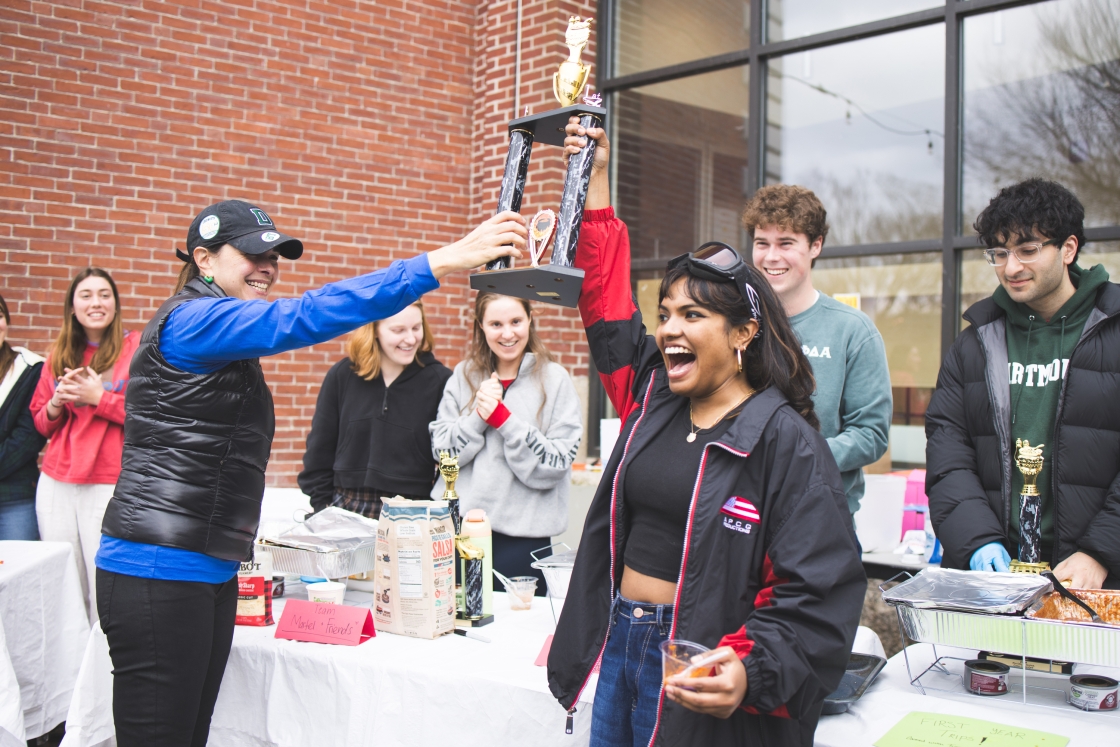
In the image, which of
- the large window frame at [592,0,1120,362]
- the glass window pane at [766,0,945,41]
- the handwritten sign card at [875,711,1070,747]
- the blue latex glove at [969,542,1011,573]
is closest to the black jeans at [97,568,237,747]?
the handwritten sign card at [875,711,1070,747]

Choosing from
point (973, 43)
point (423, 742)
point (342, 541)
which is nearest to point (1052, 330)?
point (423, 742)

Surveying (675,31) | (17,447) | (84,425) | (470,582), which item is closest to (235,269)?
(470,582)

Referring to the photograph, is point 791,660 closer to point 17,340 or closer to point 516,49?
point 17,340

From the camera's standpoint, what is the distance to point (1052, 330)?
93.7 inches

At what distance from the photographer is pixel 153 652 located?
6.89 ft

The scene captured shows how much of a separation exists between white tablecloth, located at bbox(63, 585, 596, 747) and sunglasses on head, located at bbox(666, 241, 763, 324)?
974 mm

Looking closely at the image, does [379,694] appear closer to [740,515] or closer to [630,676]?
[630,676]

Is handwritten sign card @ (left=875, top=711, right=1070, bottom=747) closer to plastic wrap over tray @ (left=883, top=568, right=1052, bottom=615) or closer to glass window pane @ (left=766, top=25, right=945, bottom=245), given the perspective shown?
plastic wrap over tray @ (left=883, top=568, right=1052, bottom=615)

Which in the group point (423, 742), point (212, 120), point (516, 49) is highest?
point (516, 49)

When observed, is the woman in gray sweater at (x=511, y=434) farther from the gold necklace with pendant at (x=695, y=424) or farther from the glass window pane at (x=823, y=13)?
the glass window pane at (x=823, y=13)

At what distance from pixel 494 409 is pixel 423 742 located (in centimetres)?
117

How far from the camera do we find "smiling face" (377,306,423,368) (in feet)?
11.4

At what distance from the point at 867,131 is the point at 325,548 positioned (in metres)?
3.96

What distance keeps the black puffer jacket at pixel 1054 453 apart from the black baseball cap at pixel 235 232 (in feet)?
5.89
